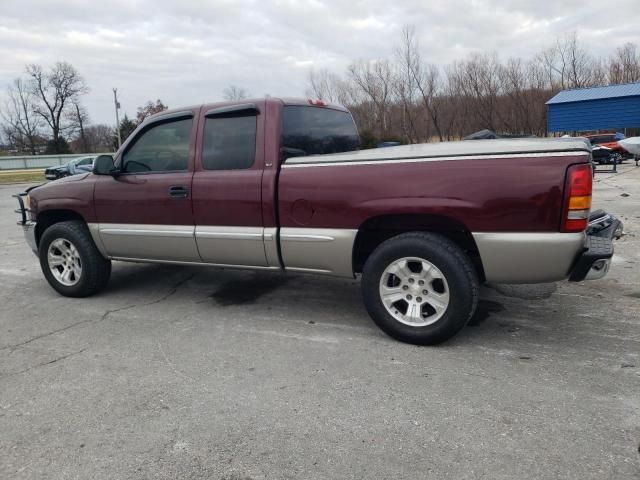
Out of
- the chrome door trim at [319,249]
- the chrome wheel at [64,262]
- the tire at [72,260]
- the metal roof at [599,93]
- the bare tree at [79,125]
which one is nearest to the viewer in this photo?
the chrome door trim at [319,249]

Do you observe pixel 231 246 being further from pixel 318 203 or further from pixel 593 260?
pixel 593 260

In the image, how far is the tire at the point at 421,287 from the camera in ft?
11.3

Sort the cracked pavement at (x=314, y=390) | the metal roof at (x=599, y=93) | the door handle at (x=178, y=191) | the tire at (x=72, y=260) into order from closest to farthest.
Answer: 1. the cracked pavement at (x=314, y=390)
2. the door handle at (x=178, y=191)
3. the tire at (x=72, y=260)
4. the metal roof at (x=599, y=93)

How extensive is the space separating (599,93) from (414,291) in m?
34.8

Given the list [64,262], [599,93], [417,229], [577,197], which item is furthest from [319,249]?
[599,93]

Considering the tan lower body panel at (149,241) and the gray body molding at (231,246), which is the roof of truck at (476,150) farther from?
the tan lower body panel at (149,241)

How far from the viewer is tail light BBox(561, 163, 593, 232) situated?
3.07 m

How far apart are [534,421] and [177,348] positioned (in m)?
2.53

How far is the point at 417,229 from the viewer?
12.3ft

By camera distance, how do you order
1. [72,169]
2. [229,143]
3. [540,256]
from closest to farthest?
1. [540,256]
2. [229,143]
3. [72,169]

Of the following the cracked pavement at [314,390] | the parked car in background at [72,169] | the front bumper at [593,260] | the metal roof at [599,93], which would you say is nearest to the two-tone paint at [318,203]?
the front bumper at [593,260]

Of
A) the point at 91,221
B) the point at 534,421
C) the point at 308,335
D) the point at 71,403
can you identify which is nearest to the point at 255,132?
the point at 308,335

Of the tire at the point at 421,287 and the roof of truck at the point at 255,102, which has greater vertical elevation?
the roof of truck at the point at 255,102

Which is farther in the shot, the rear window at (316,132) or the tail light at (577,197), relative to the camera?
the rear window at (316,132)
